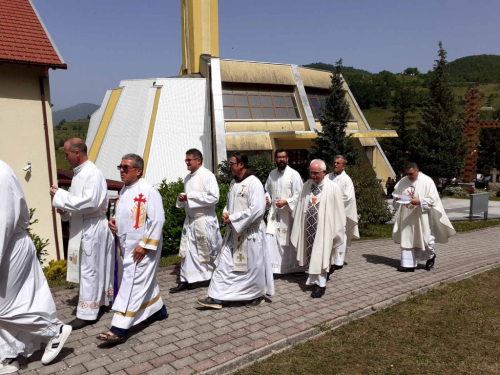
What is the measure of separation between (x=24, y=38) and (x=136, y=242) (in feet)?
20.4

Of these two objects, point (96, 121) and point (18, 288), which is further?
point (96, 121)

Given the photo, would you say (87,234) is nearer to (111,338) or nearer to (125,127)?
(111,338)

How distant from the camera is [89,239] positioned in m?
4.85

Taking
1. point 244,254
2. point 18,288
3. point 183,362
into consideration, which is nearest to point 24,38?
point 18,288

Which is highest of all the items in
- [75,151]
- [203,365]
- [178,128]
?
[178,128]

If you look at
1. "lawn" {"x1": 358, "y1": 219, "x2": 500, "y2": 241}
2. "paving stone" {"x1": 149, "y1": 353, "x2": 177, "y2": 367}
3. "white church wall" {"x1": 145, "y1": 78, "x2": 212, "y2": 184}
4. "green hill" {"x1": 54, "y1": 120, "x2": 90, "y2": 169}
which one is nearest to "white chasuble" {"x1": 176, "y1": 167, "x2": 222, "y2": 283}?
"paving stone" {"x1": 149, "y1": 353, "x2": 177, "y2": 367}

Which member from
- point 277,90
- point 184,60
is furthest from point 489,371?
point 184,60

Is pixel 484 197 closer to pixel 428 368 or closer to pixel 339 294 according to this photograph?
pixel 339 294

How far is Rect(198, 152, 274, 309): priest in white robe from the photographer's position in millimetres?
5352

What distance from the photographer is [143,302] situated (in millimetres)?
4523

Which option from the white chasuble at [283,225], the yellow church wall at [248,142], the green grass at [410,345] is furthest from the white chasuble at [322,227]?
the yellow church wall at [248,142]

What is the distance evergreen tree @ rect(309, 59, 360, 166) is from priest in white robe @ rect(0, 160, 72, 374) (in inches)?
639

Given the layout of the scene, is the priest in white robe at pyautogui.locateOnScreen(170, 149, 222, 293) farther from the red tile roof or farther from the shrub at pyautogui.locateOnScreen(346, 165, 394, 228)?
the shrub at pyautogui.locateOnScreen(346, 165, 394, 228)

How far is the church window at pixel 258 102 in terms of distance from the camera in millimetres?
22016
